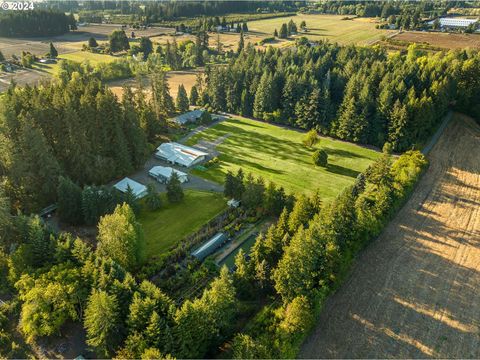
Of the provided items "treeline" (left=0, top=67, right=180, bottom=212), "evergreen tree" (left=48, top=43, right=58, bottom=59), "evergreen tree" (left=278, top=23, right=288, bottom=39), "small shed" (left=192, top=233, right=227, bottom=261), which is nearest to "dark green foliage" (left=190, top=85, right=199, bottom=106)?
"treeline" (left=0, top=67, right=180, bottom=212)

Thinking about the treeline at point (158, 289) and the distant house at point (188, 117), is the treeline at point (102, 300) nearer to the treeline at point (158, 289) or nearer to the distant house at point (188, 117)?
the treeline at point (158, 289)

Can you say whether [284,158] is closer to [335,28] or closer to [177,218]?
[177,218]

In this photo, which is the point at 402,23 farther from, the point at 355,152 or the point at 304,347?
the point at 304,347

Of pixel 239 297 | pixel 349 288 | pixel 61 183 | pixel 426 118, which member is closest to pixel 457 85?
pixel 426 118

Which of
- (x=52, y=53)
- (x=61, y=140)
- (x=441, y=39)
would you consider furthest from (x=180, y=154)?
(x=441, y=39)

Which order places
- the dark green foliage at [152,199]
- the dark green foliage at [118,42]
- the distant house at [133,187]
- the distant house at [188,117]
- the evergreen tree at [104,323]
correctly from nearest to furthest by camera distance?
the evergreen tree at [104,323]
the dark green foliage at [152,199]
the distant house at [133,187]
the distant house at [188,117]
the dark green foliage at [118,42]

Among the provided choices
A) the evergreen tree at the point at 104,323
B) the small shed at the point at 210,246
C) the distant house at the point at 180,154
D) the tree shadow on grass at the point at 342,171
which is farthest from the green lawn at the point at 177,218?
the tree shadow on grass at the point at 342,171
